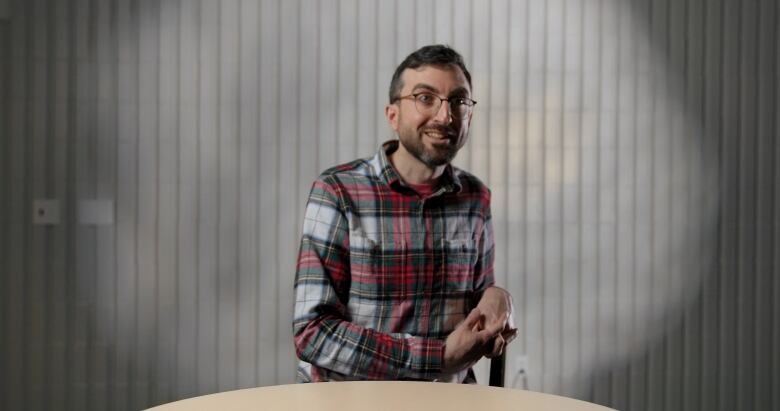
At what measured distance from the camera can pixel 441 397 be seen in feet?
4.34

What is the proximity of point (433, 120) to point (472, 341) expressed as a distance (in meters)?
0.52

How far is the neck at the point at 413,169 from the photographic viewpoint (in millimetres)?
1954

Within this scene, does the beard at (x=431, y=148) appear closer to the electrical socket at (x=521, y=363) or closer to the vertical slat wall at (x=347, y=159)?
the vertical slat wall at (x=347, y=159)

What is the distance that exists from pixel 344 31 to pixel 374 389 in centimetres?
208

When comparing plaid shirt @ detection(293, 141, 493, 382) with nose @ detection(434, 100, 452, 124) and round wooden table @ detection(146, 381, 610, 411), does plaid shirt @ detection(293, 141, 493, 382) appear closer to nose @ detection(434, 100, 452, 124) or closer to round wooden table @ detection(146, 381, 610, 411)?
nose @ detection(434, 100, 452, 124)

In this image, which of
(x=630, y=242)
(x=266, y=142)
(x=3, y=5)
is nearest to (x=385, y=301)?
(x=266, y=142)

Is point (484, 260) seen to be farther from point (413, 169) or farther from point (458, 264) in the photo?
point (413, 169)

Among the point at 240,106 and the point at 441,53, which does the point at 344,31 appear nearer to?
the point at 240,106

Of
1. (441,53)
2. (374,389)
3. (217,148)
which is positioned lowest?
(374,389)

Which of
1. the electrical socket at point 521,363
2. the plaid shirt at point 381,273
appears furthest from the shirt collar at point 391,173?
the electrical socket at point 521,363

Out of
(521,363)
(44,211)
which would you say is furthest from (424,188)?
(44,211)

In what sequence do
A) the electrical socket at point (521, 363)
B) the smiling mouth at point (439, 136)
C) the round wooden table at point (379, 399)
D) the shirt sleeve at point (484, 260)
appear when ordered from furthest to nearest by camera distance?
the electrical socket at point (521, 363) → the shirt sleeve at point (484, 260) → the smiling mouth at point (439, 136) → the round wooden table at point (379, 399)

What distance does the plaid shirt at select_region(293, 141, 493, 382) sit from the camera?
1790 millimetres

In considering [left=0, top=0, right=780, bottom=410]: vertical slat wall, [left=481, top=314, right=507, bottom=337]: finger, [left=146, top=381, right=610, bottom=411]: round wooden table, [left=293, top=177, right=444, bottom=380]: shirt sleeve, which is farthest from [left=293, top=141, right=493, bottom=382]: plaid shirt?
[left=0, top=0, right=780, bottom=410]: vertical slat wall
